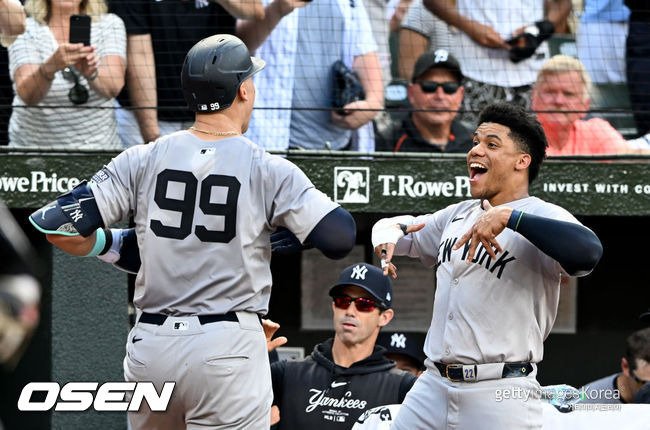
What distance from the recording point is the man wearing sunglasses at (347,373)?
4.96 metres

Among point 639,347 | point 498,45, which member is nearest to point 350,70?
point 498,45

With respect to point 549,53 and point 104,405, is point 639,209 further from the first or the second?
point 104,405

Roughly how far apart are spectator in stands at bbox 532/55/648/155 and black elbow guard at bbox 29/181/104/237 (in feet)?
12.7

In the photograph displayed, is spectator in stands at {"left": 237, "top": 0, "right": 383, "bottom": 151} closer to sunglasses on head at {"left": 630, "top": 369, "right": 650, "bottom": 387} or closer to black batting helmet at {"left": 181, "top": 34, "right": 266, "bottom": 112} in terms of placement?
sunglasses on head at {"left": 630, "top": 369, "right": 650, "bottom": 387}

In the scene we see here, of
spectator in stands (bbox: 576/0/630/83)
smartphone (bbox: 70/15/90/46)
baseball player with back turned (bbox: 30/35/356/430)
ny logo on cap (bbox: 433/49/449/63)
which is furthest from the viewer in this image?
spectator in stands (bbox: 576/0/630/83)

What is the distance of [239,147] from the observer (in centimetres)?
344

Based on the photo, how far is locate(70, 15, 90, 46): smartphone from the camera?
20.4 feet

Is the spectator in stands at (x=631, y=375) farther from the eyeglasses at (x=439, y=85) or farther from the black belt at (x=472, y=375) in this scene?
the eyeglasses at (x=439, y=85)

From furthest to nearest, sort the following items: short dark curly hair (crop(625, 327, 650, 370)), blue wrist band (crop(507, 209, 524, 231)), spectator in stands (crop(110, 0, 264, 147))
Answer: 1. spectator in stands (crop(110, 0, 264, 147))
2. short dark curly hair (crop(625, 327, 650, 370))
3. blue wrist band (crop(507, 209, 524, 231))

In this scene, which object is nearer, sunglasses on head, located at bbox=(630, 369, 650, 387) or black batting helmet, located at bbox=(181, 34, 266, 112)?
black batting helmet, located at bbox=(181, 34, 266, 112)

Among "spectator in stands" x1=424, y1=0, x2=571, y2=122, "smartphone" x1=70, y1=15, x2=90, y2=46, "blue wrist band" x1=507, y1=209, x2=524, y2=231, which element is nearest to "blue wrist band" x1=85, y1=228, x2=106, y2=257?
"blue wrist band" x1=507, y1=209, x2=524, y2=231

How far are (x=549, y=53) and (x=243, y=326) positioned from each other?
171 inches

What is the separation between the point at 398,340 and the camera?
589 cm

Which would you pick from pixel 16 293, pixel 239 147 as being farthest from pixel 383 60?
pixel 16 293
